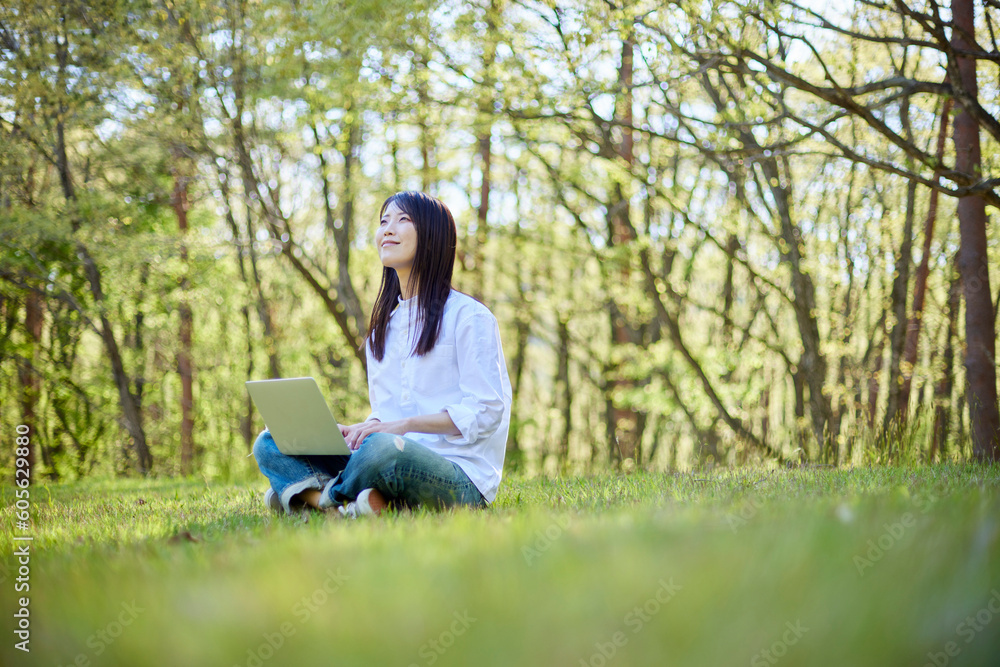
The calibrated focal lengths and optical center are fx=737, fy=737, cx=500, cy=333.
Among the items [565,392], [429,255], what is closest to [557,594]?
[429,255]

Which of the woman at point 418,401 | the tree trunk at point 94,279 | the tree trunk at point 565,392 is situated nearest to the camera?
the woman at point 418,401

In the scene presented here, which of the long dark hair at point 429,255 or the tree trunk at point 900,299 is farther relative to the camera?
the tree trunk at point 900,299

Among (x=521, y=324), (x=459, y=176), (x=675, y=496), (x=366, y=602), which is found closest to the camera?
(x=366, y=602)

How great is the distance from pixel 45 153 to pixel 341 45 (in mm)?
3386

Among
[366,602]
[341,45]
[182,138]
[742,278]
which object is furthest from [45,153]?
[742,278]

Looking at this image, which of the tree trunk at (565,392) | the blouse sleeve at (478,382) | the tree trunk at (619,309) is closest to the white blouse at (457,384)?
the blouse sleeve at (478,382)

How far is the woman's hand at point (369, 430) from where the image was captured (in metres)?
2.87

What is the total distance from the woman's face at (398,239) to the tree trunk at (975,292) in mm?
3459

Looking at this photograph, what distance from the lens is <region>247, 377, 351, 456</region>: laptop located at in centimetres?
282

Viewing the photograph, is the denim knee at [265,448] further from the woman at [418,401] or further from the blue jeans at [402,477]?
the blue jeans at [402,477]

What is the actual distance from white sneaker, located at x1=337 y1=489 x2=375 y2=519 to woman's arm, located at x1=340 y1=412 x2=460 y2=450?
0.26 m

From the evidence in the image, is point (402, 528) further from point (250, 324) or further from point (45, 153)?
point (250, 324)

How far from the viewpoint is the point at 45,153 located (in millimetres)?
7211

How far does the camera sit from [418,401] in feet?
10.2
